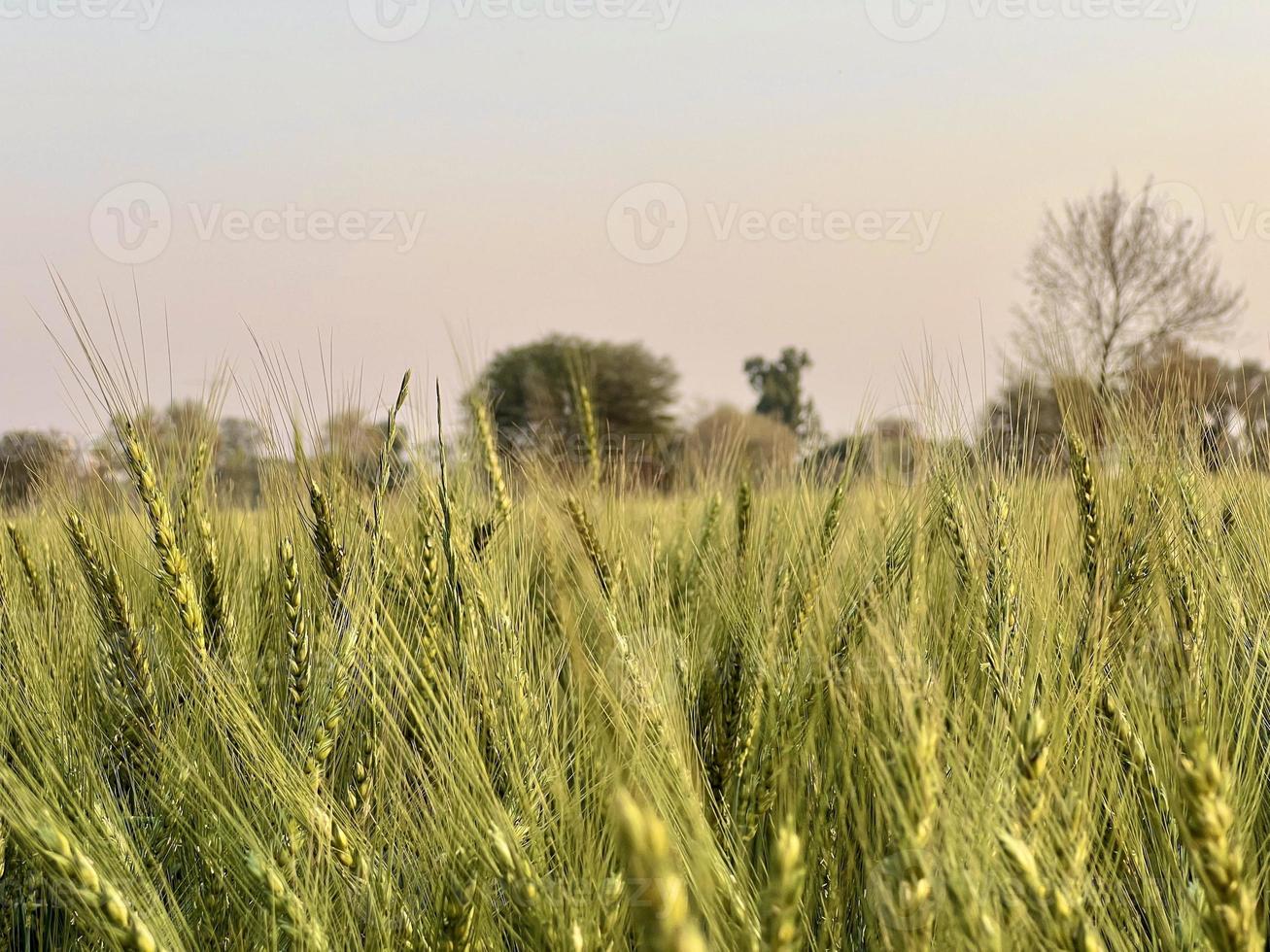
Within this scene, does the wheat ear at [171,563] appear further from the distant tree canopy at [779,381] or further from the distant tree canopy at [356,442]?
the distant tree canopy at [779,381]

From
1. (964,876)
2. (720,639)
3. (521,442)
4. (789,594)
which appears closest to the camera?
(964,876)

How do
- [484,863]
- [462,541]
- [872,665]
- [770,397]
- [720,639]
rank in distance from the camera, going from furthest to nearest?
[770,397] < [720,639] < [462,541] < [872,665] < [484,863]

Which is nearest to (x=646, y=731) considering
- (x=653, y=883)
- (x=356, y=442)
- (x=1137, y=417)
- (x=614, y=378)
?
(x=653, y=883)

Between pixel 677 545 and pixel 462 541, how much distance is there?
65.7 inches

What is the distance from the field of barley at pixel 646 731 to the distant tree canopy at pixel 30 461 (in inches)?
23.5

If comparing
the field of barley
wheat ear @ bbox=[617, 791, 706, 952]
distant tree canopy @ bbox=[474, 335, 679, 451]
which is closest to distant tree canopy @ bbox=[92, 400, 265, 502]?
the field of barley

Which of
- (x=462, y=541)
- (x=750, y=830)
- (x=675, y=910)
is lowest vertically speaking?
(x=750, y=830)

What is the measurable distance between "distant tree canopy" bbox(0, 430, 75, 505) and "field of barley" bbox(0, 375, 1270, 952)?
0.60 m

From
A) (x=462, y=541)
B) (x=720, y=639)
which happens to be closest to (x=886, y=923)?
(x=462, y=541)

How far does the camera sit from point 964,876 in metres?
0.82

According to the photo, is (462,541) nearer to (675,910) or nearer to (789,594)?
(789,594)

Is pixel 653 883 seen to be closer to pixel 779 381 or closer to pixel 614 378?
pixel 614 378

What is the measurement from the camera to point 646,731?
122cm

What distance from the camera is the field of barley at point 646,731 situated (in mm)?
923
